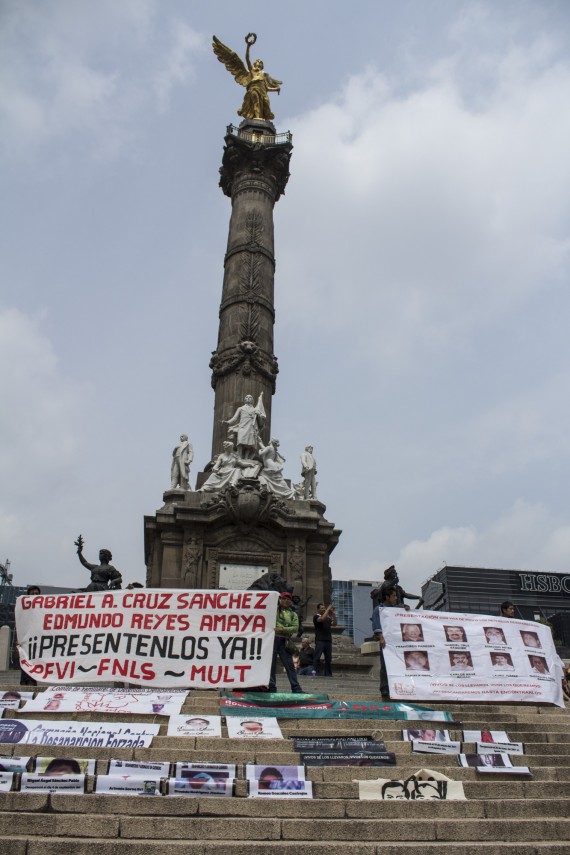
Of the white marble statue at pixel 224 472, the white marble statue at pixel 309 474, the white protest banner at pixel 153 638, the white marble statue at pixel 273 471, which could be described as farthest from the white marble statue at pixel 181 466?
the white protest banner at pixel 153 638

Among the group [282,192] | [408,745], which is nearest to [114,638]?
[408,745]

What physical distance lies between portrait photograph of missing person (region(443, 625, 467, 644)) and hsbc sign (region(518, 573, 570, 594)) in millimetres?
76197

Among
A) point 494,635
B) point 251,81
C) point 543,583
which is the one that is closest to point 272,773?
point 494,635

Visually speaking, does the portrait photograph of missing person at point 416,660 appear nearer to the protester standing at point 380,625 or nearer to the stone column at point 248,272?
the protester standing at point 380,625

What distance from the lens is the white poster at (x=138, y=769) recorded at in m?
6.50

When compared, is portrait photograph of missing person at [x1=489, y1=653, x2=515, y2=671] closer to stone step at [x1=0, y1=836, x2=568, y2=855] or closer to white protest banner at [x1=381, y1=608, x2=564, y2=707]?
white protest banner at [x1=381, y1=608, x2=564, y2=707]

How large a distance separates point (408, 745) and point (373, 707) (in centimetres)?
139

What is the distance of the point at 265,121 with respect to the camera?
30625 millimetres

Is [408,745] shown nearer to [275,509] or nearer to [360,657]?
[360,657]

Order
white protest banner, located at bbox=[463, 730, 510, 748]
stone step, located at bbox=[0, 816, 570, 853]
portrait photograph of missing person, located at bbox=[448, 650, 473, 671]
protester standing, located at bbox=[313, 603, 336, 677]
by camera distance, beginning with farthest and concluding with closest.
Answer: protester standing, located at bbox=[313, 603, 336, 677]
portrait photograph of missing person, located at bbox=[448, 650, 473, 671]
white protest banner, located at bbox=[463, 730, 510, 748]
stone step, located at bbox=[0, 816, 570, 853]

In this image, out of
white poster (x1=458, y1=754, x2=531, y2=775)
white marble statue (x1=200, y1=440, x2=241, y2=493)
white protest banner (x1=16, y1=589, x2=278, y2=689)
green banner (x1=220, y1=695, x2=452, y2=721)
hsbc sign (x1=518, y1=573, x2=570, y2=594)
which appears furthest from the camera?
hsbc sign (x1=518, y1=573, x2=570, y2=594)

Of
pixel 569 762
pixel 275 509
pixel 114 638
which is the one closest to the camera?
pixel 569 762

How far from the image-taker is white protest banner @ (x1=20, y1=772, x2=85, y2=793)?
631cm

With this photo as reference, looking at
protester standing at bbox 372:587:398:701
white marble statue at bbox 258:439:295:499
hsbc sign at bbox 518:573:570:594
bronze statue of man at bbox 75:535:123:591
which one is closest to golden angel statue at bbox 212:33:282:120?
white marble statue at bbox 258:439:295:499
